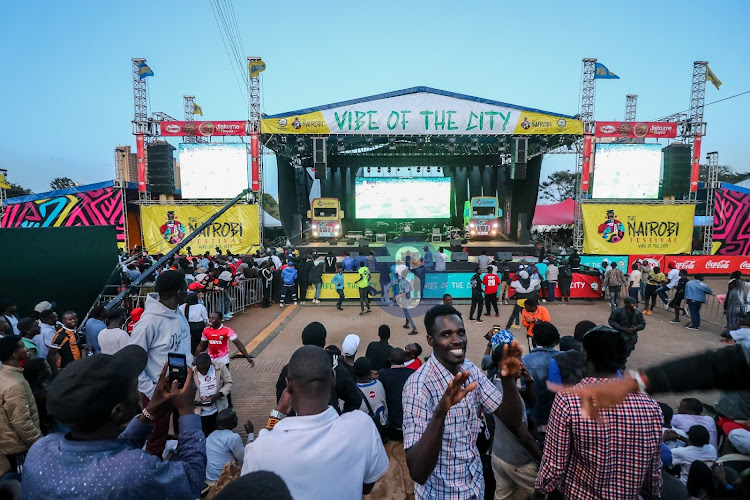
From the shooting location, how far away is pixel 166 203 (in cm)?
1997

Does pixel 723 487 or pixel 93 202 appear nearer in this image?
pixel 723 487

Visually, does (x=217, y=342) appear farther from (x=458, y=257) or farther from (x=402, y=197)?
(x=402, y=197)

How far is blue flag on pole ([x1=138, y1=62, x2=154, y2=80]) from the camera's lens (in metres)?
19.5

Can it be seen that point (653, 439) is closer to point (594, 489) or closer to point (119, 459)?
point (594, 489)

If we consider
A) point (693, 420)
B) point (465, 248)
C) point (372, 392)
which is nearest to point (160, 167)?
point (465, 248)

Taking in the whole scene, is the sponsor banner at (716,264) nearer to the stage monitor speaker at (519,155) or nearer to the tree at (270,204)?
the stage monitor speaker at (519,155)

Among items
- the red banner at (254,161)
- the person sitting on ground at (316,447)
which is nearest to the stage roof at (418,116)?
the red banner at (254,161)

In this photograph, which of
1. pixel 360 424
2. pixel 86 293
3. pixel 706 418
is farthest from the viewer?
pixel 86 293

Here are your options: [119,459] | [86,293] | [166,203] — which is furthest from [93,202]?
[119,459]

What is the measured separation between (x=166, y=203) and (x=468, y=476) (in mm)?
21219

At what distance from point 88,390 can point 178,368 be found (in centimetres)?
42

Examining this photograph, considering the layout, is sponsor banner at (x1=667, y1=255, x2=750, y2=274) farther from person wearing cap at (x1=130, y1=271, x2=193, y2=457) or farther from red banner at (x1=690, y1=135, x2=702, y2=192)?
person wearing cap at (x1=130, y1=271, x2=193, y2=457)

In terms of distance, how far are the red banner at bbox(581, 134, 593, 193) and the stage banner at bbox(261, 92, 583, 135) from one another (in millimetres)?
2814

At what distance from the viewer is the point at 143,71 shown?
19516mm
